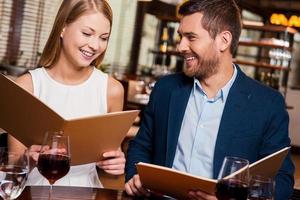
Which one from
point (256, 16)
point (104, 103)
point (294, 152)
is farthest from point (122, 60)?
point (104, 103)

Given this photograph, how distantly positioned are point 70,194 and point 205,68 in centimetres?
84

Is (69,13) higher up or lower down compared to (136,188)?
higher up

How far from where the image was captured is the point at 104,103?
2.60 metres

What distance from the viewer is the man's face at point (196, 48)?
7.56ft

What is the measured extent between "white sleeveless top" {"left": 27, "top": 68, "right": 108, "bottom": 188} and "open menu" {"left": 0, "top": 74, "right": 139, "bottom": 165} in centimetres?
43

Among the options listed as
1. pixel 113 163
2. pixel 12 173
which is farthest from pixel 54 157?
pixel 113 163

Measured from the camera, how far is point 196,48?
2301 mm

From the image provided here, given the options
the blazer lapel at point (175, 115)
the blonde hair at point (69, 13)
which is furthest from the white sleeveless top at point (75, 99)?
the blazer lapel at point (175, 115)

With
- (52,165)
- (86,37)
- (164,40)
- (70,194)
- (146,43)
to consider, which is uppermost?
(86,37)

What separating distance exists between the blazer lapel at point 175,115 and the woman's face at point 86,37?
1.27 ft

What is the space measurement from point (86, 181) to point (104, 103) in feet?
1.27

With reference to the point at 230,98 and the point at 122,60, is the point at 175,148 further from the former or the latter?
the point at 122,60

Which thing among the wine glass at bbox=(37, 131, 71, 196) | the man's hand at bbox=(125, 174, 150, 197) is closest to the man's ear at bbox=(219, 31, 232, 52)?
the man's hand at bbox=(125, 174, 150, 197)

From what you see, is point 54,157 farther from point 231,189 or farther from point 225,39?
point 225,39
